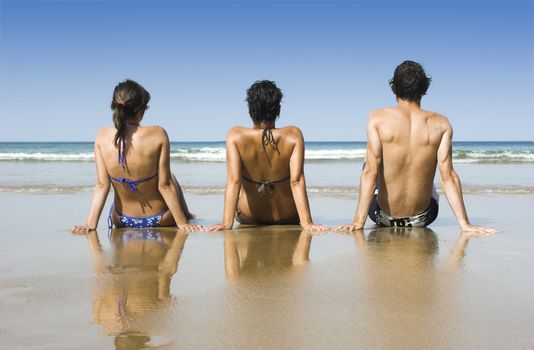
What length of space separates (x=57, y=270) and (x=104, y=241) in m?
1.09

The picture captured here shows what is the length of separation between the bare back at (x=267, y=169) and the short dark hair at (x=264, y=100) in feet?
0.47

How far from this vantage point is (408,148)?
16.3 feet

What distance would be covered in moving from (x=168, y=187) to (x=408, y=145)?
230 cm

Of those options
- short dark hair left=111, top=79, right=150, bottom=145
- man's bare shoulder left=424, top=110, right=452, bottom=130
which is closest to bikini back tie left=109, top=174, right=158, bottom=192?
short dark hair left=111, top=79, right=150, bottom=145

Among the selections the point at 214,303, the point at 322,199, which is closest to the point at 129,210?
the point at 214,303

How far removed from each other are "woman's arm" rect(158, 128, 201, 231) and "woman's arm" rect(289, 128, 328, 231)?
1000 mm

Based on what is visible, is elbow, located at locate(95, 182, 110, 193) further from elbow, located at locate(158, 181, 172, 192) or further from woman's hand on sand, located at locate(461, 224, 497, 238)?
woman's hand on sand, located at locate(461, 224, 497, 238)

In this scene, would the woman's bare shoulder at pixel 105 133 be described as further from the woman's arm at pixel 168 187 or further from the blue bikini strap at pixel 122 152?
the woman's arm at pixel 168 187

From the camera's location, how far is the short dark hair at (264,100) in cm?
511

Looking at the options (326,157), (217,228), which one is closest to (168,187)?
(217,228)

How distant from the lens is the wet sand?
7.67ft

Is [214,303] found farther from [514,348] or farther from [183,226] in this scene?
[183,226]

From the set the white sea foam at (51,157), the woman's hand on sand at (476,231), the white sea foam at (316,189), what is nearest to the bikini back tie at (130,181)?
the woman's hand on sand at (476,231)

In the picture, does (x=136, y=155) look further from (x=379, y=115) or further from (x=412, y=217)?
(x=412, y=217)
